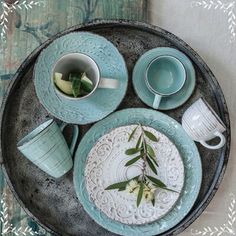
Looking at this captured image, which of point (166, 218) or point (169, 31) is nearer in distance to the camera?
point (166, 218)

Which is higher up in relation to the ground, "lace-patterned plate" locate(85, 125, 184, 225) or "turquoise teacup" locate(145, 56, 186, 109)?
"turquoise teacup" locate(145, 56, 186, 109)

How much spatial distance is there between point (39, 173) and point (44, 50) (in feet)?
0.64

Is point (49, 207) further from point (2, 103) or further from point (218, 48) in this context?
point (218, 48)

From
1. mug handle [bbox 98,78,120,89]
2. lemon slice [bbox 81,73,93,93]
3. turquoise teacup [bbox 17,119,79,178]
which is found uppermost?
mug handle [bbox 98,78,120,89]

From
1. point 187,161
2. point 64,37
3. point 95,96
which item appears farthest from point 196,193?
point 64,37

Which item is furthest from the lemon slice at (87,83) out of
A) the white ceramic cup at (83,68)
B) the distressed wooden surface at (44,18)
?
the distressed wooden surface at (44,18)

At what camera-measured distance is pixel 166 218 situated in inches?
35.9

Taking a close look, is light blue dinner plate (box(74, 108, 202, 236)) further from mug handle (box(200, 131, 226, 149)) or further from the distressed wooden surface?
the distressed wooden surface

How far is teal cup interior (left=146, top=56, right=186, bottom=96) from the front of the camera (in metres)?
0.92

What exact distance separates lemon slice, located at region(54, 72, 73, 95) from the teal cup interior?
12 cm

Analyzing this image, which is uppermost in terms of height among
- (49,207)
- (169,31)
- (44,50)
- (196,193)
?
(169,31)

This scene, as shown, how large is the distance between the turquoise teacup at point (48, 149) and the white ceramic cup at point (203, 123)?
0.63 ft

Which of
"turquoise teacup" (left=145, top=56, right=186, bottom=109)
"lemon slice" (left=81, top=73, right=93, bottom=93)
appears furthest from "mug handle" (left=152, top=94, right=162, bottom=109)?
"lemon slice" (left=81, top=73, right=93, bottom=93)

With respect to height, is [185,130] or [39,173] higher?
[185,130]
